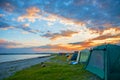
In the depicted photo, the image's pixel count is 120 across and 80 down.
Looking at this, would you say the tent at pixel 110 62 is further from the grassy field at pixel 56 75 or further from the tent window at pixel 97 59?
the grassy field at pixel 56 75

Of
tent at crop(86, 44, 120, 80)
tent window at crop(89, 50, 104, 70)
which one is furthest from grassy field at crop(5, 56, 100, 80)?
tent at crop(86, 44, 120, 80)

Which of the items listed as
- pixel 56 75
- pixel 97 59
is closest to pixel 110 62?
pixel 97 59

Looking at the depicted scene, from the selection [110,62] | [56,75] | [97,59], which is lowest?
[56,75]

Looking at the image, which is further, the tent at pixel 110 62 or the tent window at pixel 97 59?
the tent window at pixel 97 59

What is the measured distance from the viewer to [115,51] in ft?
39.4

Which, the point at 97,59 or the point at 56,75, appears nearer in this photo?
the point at 56,75

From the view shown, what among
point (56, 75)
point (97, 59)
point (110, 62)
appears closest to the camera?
point (110, 62)

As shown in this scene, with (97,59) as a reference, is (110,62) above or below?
below

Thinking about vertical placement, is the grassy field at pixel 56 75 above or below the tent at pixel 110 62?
below

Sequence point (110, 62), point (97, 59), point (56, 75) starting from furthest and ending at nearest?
1. point (97, 59)
2. point (56, 75)
3. point (110, 62)

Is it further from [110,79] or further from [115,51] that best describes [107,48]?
[110,79]

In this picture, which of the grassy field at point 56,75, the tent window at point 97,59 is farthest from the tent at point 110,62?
the grassy field at point 56,75

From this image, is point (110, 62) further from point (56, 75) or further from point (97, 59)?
point (56, 75)

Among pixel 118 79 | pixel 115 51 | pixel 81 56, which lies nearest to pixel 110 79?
pixel 118 79
